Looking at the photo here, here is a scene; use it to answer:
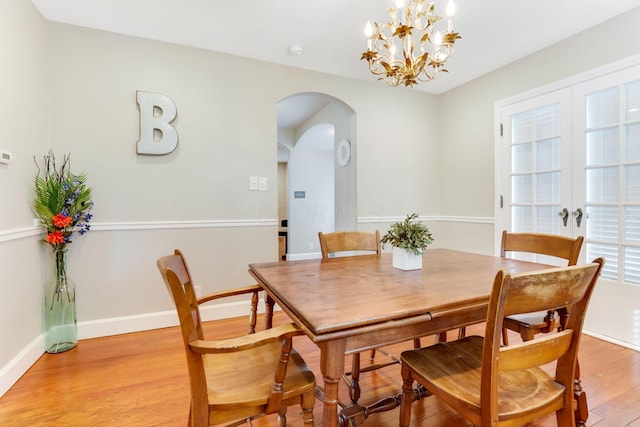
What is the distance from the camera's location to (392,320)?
0.97 m

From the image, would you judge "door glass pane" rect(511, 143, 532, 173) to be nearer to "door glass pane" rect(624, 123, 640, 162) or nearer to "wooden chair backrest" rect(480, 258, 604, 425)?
"door glass pane" rect(624, 123, 640, 162)

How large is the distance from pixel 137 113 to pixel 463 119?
3.30 metres

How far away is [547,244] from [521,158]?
1.54 meters

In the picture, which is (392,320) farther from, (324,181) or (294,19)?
(324,181)

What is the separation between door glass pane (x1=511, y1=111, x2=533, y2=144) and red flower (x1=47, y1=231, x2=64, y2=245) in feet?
12.7

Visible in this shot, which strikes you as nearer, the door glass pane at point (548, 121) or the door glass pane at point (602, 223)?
the door glass pane at point (602, 223)

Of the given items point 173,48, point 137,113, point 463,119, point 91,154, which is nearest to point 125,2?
point 173,48

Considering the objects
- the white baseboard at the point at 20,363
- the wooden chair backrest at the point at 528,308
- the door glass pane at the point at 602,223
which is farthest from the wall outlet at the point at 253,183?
the door glass pane at the point at 602,223

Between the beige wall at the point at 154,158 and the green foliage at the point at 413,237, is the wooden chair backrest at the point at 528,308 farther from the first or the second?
the beige wall at the point at 154,158

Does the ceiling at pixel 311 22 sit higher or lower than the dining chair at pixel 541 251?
higher

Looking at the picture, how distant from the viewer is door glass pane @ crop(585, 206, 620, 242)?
92.4 inches

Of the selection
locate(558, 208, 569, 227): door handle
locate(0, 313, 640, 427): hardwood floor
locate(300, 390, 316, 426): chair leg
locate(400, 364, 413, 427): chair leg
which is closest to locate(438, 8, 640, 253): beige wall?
locate(558, 208, 569, 227): door handle

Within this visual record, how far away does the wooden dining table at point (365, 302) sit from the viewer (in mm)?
918

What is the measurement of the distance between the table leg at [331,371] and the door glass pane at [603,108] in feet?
9.09
